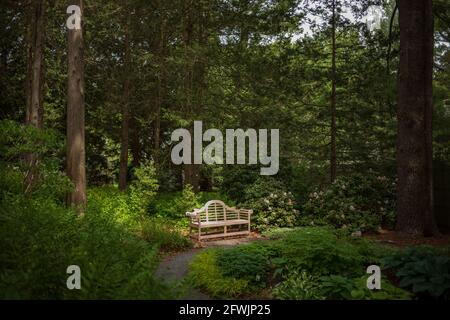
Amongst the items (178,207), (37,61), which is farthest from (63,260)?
(37,61)

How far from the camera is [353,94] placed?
16766mm

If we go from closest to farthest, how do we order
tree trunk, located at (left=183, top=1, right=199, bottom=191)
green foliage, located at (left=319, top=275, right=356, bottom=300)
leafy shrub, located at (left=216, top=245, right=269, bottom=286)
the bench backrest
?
1. green foliage, located at (left=319, top=275, right=356, bottom=300)
2. leafy shrub, located at (left=216, top=245, right=269, bottom=286)
3. the bench backrest
4. tree trunk, located at (left=183, top=1, right=199, bottom=191)

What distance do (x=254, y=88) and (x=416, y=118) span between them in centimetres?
697

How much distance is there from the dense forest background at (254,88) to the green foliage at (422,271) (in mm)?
6251

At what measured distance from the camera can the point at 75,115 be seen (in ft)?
36.0

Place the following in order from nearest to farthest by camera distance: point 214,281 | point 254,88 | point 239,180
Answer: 1. point 214,281
2. point 239,180
3. point 254,88

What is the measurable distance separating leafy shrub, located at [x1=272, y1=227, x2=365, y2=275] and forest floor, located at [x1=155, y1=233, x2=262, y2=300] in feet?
4.62

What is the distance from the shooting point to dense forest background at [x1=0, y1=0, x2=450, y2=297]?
13648mm

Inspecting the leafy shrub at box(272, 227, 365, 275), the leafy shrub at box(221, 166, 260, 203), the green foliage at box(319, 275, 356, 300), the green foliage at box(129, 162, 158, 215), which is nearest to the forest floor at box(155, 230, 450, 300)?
the leafy shrub at box(272, 227, 365, 275)

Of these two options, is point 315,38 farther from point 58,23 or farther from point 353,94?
point 58,23

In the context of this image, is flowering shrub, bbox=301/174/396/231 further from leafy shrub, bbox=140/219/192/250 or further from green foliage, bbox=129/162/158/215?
green foliage, bbox=129/162/158/215

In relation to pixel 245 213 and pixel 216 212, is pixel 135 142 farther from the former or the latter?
pixel 216 212

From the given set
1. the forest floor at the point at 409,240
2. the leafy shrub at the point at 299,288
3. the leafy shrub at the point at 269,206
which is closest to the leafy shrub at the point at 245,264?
the leafy shrub at the point at 299,288

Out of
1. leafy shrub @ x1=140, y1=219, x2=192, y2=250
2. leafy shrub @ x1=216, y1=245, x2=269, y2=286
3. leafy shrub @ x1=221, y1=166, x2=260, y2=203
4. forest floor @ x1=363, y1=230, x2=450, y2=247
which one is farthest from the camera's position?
leafy shrub @ x1=221, y1=166, x2=260, y2=203
